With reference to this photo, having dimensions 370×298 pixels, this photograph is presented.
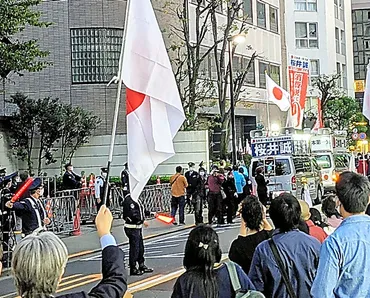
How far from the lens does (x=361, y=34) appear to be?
9588 centimetres

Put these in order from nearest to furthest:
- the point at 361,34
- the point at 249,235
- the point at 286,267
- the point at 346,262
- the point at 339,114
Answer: the point at 346,262 < the point at 286,267 < the point at 249,235 < the point at 339,114 < the point at 361,34

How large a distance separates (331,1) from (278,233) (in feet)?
198

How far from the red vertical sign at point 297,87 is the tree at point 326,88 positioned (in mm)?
18447

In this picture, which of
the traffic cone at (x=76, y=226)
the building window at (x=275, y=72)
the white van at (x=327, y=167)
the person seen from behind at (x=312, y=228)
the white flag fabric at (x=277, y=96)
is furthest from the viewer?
the building window at (x=275, y=72)

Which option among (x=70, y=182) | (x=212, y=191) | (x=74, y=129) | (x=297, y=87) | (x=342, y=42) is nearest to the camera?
(x=212, y=191)

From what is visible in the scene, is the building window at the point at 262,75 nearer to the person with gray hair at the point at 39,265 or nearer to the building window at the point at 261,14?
the building window at the point at 261,14

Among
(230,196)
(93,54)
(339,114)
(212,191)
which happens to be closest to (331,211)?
(212,191)

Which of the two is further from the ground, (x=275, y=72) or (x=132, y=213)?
(x=275, y=72)

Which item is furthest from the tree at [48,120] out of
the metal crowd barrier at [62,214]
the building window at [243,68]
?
the building window at [243,68]

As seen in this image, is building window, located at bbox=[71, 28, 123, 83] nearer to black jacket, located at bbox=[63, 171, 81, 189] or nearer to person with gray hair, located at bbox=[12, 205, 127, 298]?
black jacket, located at bbox=[63, 171, 81, 189]

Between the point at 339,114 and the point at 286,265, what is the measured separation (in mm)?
50876

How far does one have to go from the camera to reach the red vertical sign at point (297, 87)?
32906 millimetres

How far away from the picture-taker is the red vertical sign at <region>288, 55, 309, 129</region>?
32906mm

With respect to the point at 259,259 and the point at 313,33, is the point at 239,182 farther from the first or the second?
the point at 313,33
